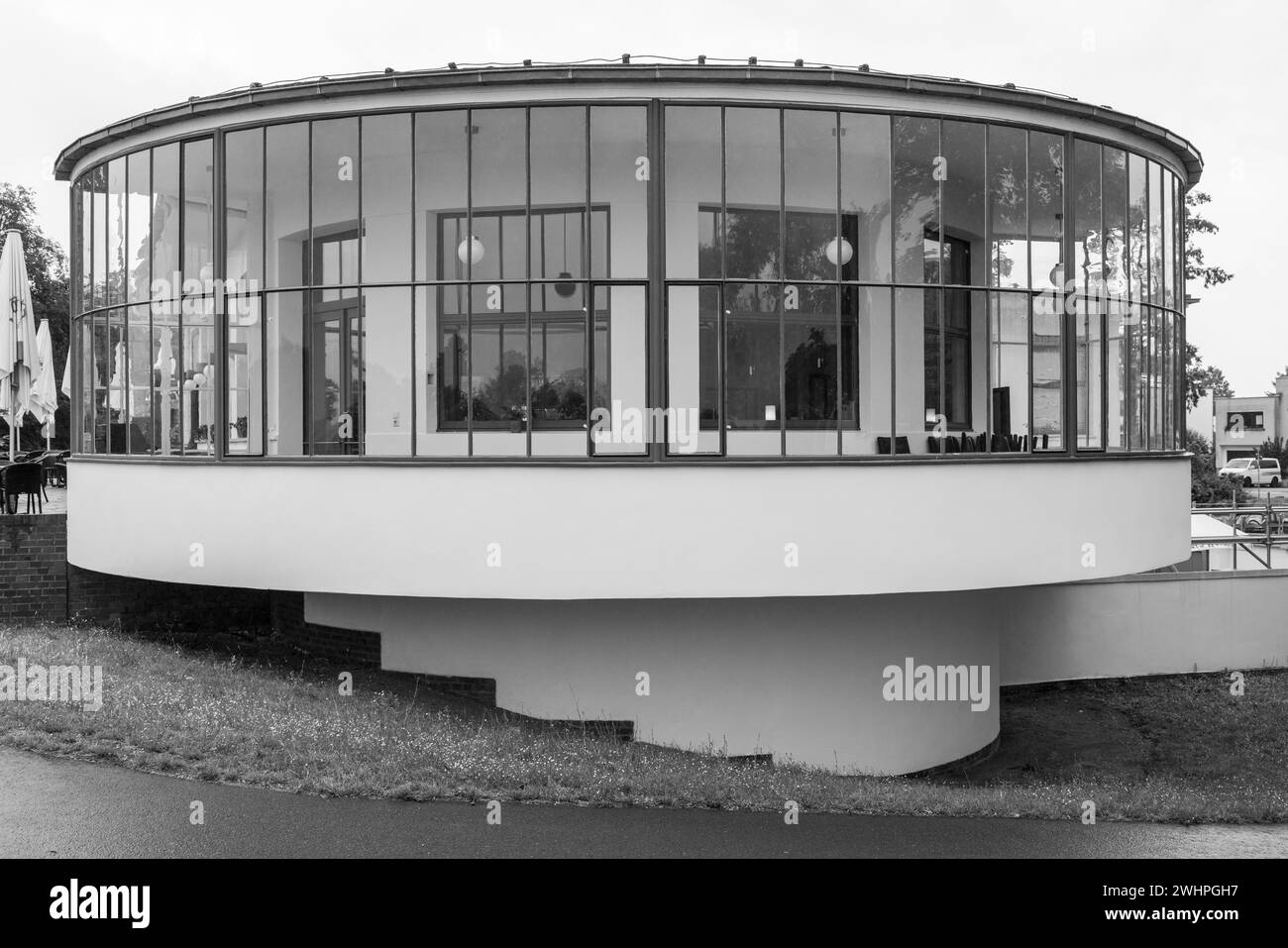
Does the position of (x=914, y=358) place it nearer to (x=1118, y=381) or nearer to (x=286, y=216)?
(x=1118, y=381)

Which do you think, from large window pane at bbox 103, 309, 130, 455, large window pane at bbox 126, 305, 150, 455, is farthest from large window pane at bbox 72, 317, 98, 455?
large window pane at bbox 126, 305, 150, 455

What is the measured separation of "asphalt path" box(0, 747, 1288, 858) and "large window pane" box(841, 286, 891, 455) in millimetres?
6214

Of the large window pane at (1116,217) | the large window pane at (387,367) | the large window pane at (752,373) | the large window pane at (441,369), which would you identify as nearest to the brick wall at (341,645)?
the large window pane at (387,367)

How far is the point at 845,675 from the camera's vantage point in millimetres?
13023

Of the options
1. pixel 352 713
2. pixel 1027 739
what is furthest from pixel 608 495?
pixel 1027 739

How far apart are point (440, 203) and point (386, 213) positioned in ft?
2.34

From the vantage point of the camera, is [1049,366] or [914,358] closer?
[1049,366]

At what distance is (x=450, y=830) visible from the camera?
806cm

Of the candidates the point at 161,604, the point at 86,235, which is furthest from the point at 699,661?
the point at 86,235

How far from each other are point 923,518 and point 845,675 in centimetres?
229

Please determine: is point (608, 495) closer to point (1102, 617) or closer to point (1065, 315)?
point (1065, 315)

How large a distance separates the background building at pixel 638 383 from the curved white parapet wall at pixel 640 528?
0.03 meters

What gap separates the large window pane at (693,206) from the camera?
13.4 metres

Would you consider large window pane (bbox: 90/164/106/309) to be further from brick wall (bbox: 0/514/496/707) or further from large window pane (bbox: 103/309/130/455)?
brick wall (bbox: 0/514/496/707)
